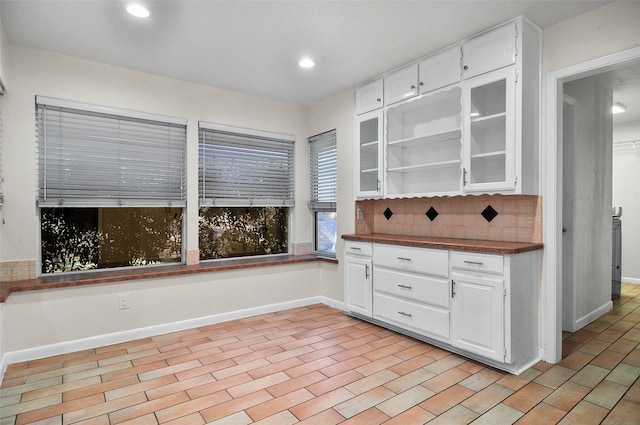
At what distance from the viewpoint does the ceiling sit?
246 cm

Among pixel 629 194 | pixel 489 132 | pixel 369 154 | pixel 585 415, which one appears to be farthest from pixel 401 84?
pixel 629 194

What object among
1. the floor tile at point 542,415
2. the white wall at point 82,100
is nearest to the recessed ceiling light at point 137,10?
the white wall at point 82,100

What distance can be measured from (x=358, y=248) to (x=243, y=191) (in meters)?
1.56

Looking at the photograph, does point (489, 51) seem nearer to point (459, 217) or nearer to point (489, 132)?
point (489, 132)

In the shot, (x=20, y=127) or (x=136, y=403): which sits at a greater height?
(x=20, y=127)

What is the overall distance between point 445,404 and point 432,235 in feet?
5.63

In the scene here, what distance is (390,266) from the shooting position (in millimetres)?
3424

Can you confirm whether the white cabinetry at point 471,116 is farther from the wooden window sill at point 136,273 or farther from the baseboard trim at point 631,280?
the baseboard trim at point 631,280

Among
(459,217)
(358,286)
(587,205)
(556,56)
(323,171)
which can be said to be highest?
(556,56)

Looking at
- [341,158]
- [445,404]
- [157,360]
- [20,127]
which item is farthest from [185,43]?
[445,404]

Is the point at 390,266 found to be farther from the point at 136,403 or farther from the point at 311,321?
the point at 136,403

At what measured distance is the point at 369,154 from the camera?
3.92 metres

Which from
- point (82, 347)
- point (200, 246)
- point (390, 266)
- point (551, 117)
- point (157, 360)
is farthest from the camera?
point (200, 246)

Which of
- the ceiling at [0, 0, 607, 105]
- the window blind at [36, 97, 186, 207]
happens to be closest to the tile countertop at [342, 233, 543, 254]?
the ceiling at [0, 0, 607, 105]
